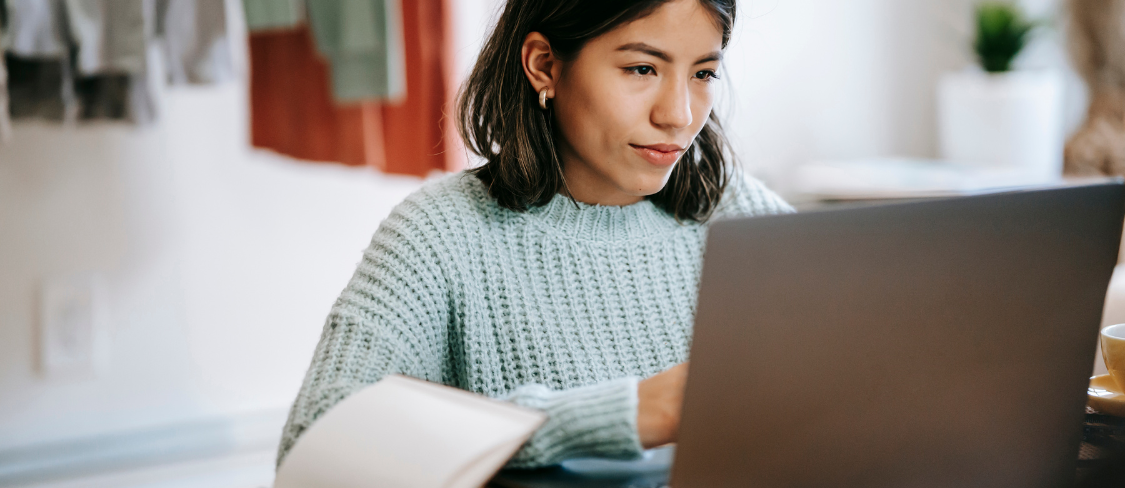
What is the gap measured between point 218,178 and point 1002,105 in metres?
1.76

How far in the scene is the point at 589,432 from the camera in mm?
520

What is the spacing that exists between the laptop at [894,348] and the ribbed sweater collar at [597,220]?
366 millimetres

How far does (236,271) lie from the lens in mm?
1721

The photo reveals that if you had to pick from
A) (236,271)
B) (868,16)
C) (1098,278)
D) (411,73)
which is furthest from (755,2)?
(1098,278)

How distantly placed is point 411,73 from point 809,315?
1.15 m

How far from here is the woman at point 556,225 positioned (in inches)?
29.3

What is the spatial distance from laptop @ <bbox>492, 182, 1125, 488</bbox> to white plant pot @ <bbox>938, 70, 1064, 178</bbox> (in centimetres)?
161

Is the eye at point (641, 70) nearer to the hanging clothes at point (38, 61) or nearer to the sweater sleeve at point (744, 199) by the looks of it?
the sweater sleeve at point (744, 199)

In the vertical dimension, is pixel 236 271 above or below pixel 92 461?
above

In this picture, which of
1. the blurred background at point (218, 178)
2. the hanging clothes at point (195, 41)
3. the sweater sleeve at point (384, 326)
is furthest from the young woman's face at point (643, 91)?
the hanging clothes at point (195, 41)

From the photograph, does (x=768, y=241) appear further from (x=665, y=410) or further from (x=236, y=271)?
(x=236, y=271)

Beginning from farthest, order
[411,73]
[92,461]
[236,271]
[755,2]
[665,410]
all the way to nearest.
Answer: [755,2] < [236,271] < [92,461] < [411,73] < [665,410]

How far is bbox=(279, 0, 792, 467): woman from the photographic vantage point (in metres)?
0.75

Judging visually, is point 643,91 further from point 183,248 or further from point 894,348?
point 183,248
